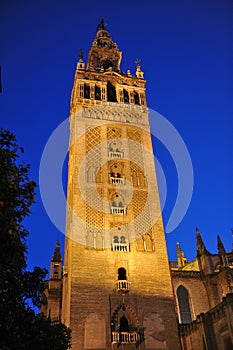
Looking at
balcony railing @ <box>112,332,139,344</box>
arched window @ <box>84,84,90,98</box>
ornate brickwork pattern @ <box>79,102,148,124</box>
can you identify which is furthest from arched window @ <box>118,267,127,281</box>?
arched window @ <box>84,84,90,98</box>

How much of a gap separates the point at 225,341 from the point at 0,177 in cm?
1659

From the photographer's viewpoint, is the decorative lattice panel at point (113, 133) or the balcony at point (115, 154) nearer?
the balcony at point (115, 154)

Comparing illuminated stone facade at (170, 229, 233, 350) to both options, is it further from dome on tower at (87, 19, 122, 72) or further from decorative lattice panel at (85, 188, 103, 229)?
dome on tower at (87, 19, 122, 72)

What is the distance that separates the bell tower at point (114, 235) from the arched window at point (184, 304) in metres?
5.07

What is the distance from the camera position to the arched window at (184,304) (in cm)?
2620

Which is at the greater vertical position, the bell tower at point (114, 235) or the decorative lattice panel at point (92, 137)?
the decorative lattice panel at point (92, 137)

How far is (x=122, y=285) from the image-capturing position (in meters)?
21.7

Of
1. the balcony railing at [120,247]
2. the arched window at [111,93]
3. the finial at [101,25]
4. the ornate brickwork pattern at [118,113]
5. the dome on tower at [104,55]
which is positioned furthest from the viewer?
the finial at [101,25]

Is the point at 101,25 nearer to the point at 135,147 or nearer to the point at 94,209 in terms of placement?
the point at 135,147

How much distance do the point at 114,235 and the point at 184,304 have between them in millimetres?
8437

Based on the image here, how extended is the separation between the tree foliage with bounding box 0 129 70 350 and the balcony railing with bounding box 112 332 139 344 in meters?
9.39

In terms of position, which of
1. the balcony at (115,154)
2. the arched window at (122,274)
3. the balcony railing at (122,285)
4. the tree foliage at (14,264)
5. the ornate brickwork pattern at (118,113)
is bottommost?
the tree foliage at (14,264)

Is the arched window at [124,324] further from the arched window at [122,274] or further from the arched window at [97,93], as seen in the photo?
the arched window at [97,93]

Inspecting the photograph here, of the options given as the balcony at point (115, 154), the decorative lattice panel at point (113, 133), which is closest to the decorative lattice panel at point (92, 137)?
the decorative lattice panel at point (113, 133)
